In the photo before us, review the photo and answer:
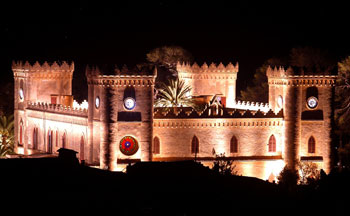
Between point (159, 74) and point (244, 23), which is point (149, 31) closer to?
point (244, 23)

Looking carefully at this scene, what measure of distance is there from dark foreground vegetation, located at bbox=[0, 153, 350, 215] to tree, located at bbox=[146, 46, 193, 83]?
56094mm

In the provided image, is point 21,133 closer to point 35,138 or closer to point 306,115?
point 35,138

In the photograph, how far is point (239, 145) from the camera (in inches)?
2507

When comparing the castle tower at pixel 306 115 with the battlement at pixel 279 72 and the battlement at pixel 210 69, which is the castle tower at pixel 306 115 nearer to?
the battlement at pixel 279 72

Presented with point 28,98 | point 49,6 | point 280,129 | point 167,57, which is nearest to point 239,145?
point 280,129

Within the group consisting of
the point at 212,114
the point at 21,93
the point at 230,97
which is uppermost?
the point at 21,93

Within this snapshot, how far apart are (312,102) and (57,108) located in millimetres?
17899

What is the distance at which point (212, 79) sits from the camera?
2916 inches

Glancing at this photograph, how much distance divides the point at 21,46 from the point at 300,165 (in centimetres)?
7383

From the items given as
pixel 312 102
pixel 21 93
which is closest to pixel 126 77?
pixel 312 102

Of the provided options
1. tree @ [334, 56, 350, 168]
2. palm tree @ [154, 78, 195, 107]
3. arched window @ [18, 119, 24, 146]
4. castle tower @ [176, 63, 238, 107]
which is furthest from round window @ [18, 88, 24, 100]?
tree @ [334, 56, 350, 168]

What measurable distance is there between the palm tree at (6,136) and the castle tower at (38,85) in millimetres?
5058

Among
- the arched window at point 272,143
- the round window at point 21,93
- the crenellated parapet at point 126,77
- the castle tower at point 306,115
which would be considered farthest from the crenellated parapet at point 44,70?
the arched window at point 272,143

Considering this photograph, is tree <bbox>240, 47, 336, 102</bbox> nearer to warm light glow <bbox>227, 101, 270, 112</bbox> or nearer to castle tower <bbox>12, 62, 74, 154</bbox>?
warm light glow <bbox>227, 101, 270, 112</bbox>
